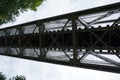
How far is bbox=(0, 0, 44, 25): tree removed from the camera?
125ft

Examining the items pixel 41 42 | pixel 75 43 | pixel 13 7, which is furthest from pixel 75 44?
pixel 13 7

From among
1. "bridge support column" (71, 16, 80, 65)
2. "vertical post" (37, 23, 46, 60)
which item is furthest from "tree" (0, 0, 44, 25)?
"bridge support column" (71, 16, 80, 65)

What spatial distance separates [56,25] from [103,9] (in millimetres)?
10815

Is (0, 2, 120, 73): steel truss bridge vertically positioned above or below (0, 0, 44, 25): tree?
below

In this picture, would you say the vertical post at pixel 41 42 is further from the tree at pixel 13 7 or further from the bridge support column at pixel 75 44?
the tree at pixel 13 7

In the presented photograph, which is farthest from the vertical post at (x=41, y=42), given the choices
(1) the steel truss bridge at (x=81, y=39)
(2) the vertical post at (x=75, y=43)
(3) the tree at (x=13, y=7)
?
(3) the tree at (x=13, y=7)

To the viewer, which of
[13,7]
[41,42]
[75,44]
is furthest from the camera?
[13,7]

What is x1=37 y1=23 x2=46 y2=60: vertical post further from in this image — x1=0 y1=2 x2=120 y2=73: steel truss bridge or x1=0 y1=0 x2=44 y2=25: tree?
x1=0 y1=0 x2=44 y2=25: tree

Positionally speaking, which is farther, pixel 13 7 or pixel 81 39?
pixel 13 7

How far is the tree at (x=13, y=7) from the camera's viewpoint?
38.2 meters

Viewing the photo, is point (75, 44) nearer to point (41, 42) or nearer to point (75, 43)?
point (75, 43)

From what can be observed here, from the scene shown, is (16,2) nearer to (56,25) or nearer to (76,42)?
(56,25)

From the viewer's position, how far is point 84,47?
20.1m

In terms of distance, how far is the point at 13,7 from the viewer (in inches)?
1542
